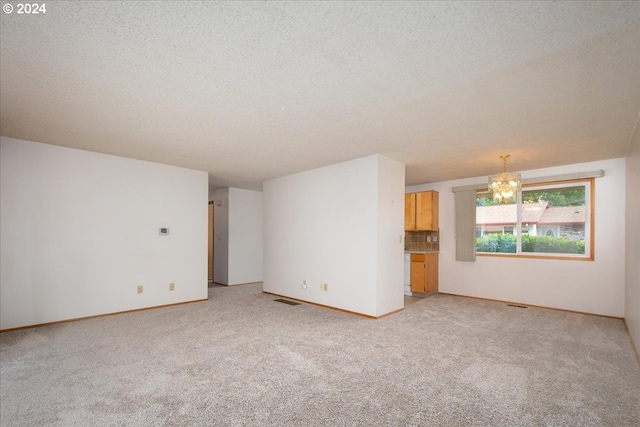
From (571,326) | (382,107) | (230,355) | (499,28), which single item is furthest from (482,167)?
(230,355)

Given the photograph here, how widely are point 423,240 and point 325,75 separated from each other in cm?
527

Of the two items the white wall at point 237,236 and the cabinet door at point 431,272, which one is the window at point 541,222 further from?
the white wall at point 237,236

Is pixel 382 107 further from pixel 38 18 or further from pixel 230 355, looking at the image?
pixel 230 355

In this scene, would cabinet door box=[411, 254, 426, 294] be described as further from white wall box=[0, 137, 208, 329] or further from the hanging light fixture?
white wall box=[0, 137, 208, 329]

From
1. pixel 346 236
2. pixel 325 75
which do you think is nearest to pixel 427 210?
pixel 346 236

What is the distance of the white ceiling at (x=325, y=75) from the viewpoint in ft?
5.35

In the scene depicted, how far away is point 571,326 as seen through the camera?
4047 mm

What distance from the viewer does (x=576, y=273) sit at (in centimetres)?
482

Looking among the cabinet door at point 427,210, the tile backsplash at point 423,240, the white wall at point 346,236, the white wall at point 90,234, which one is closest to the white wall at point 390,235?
the white wall at point 346,236

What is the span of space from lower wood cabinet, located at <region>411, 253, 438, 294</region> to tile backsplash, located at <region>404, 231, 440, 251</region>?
0.40 m

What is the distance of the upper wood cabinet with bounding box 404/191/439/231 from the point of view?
6.32 meters

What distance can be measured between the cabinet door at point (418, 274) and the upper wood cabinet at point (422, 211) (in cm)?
68

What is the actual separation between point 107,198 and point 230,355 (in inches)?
127

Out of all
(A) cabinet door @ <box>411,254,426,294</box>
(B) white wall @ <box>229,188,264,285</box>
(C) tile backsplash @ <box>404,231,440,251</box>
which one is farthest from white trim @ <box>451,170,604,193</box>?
(B) white wall @ <box>229,188,264,285</box>
